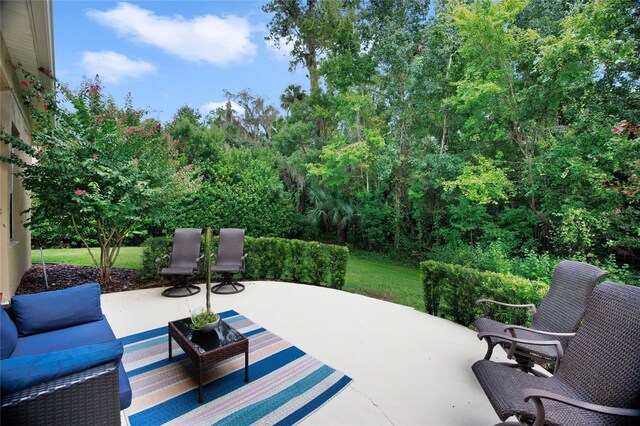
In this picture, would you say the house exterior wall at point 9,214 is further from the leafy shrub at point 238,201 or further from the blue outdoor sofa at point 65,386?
the leafy shrub at point 238,201

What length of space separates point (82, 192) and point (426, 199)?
8869 millimetres

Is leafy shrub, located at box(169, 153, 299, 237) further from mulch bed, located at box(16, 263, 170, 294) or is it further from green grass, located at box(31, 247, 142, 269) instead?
mulch bed, located at box(16, 263, 170, 294)

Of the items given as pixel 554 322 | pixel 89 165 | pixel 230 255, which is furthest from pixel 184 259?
pixel 554 322

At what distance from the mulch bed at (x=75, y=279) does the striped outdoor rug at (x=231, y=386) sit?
2.44 metres

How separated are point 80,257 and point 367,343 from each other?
7.77 meters

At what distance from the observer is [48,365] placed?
4.40 feet

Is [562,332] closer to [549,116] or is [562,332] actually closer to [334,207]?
[549,116]

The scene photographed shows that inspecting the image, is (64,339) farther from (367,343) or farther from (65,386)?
(367,343)

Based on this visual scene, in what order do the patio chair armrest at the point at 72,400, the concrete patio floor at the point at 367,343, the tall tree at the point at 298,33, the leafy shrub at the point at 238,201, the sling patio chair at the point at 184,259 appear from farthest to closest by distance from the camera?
the tall tree at the point at 298,33 < the leafy shrub at the point at 238,201 < the sling patio chair at the point at 184,259 < the concrete patio floor at the point at 367,343 < the patio chair armrest at the point at 72,400

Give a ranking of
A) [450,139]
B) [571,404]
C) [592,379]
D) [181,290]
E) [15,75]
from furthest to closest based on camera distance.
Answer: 1. [450,139]
2. [181,290]
3. [15,75]
4. [592,379]
5. [571,404]

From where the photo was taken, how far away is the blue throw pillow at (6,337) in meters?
1.96

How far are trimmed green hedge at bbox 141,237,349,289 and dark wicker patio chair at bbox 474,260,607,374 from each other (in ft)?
10.3

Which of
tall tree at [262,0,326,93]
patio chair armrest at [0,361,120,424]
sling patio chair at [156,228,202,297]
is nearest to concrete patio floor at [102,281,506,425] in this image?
sling patio chair at [156,228,202,297]

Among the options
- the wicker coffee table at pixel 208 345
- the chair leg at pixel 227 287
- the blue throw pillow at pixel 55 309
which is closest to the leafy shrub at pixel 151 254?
the chair leg at pixel 227 287
